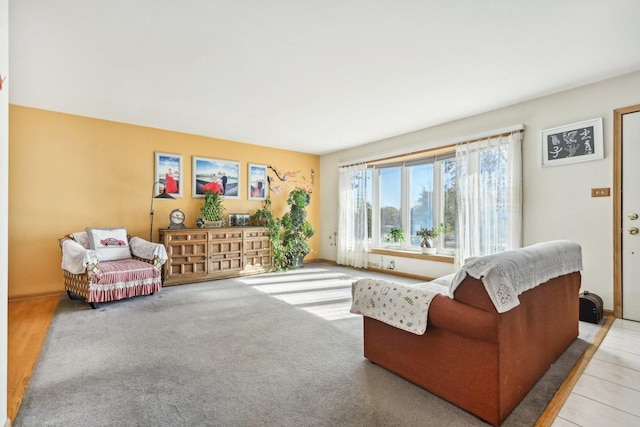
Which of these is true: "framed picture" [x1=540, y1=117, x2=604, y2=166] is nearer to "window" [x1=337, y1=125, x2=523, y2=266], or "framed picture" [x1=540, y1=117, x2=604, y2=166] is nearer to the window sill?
"window" [x1=337, y1=125, x2=523, y2=266]

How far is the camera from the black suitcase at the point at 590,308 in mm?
2941

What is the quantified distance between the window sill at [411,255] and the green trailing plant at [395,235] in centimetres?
19

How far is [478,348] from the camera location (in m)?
1.58

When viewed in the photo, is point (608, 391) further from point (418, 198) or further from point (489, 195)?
point (418, 198)

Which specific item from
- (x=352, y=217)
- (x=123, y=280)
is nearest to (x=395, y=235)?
(x=352, y=217)

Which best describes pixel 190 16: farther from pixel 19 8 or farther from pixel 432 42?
pixel 432 42

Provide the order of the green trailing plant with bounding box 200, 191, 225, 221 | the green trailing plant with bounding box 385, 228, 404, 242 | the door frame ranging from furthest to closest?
the green trailing plant with bounding box 385, 228, 404, 242, the green trailing plant with bounding box 200, 191, 225, 221, the door frame

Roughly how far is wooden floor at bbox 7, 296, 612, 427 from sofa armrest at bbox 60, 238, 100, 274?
1.73ft

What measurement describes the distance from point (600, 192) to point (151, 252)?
5330 millimetres

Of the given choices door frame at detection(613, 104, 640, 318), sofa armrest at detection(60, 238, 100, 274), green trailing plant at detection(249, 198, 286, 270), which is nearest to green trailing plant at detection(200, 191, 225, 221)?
green trailing plant at detection(249, 198, 286, 270)

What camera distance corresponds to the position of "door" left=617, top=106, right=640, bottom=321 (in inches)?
118

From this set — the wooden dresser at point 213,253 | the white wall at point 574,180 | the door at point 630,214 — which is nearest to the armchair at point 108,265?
the wooden dresser at point 213,253

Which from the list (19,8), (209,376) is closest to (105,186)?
(19,8)

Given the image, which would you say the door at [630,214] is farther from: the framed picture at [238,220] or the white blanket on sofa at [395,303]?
the framed picture at [238,220]
